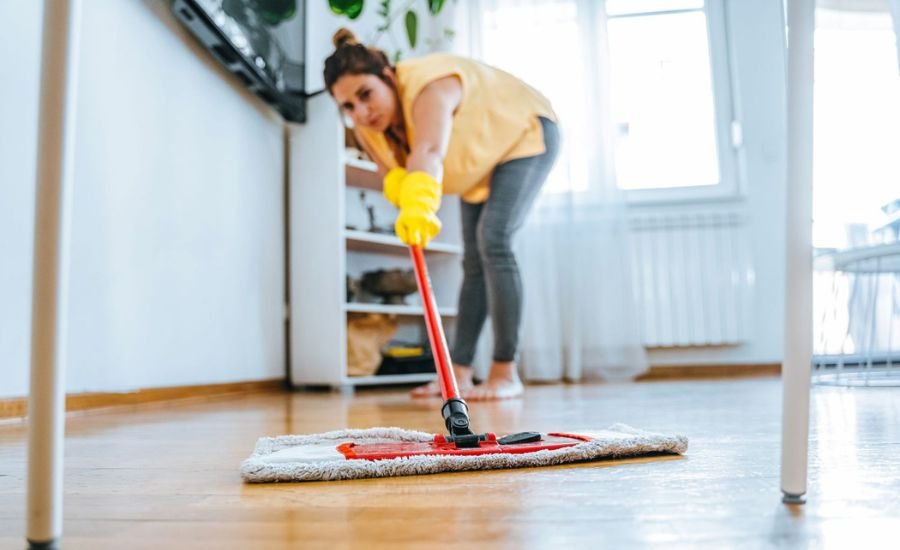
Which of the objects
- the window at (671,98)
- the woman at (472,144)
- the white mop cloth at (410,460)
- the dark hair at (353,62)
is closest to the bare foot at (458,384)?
the woman at (472,144)

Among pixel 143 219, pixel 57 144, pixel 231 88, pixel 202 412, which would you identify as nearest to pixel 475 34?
pixel 231 88

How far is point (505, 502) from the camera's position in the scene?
0.48 metres

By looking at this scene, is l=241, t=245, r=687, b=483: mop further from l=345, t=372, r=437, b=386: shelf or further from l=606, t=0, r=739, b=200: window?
l=606, t=0, r=739, b=200: window

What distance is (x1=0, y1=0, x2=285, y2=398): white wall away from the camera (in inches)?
49.6

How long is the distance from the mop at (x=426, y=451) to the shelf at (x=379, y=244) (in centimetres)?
174

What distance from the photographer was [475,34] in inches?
117

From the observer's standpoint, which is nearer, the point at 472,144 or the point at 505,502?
the point at 505,502

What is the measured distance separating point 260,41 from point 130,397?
1.08 metres

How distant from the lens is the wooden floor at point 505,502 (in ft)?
1.27

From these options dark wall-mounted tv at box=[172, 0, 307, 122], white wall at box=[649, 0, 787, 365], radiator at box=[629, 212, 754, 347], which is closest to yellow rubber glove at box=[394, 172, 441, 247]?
dark wall-mounted tv at box=[172, 0, 307, 122]

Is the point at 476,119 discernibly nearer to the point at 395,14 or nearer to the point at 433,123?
the point at 433,123

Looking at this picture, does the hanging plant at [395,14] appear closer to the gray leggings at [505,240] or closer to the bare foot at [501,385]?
the gray leggings at [505,240]

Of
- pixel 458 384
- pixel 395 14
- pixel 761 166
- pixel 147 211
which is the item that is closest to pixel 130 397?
pixel 147 211

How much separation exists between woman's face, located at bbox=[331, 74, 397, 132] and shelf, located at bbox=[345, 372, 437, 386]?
38.3 inches
